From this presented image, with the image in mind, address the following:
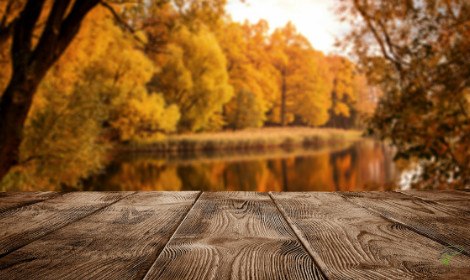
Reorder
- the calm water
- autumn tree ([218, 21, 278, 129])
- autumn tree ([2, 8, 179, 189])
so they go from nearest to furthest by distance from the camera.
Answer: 1. autumn tree ([2, 8, 179, 189])
2. the calm water
3. autumn tree ([218, 21, 278, 129])

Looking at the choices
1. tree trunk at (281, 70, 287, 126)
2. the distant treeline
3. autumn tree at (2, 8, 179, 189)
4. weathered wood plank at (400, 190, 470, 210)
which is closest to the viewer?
weathered wood plank at (400, 190, 470, 210)

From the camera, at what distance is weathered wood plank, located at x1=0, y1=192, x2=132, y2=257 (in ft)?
4.29

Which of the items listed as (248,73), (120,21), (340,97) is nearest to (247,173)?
(120,21)

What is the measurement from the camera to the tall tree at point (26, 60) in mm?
5559

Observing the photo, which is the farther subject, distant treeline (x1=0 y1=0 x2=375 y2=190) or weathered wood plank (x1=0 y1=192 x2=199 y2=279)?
distant treeline (x1=0 y1=0 x2=375 y2=190)

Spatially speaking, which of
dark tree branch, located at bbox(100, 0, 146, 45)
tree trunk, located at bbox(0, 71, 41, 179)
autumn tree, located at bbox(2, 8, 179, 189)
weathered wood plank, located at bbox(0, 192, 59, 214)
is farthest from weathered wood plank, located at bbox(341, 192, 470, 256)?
autumn tree, located at bbox(2, 8, 179, 189)

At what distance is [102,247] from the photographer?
1.19 metres

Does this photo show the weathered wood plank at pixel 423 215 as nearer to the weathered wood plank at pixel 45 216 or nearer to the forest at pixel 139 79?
the weathered wood plank at pixel 45 216

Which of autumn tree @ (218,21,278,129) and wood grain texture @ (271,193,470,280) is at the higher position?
autumn tree @ (218,21,278,129)

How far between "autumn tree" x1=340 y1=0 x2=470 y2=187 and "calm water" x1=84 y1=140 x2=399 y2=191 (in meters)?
8.80

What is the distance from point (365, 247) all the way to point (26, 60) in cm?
562

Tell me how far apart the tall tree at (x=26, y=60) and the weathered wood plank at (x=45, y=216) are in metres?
3.98

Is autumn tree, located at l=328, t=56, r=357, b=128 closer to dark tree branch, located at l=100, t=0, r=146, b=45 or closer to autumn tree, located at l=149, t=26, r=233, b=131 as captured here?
autumn tree, located at l=149, t=26, r=233, b=131

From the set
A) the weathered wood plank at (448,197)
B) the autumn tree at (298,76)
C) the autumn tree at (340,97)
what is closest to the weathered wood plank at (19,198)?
the weathered wood plank at (448,197)
